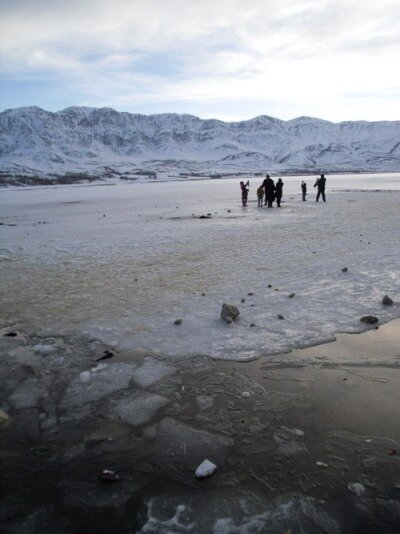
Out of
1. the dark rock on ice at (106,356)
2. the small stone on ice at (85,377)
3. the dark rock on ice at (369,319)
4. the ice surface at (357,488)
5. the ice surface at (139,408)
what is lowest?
the ice surface at (139,408)

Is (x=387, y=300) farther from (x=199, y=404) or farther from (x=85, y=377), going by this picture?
(x=85, y=377)

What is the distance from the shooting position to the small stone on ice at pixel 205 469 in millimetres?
3684

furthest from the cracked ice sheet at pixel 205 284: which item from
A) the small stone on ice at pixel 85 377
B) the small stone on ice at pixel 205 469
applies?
the small stone on ice at pixel 205 469

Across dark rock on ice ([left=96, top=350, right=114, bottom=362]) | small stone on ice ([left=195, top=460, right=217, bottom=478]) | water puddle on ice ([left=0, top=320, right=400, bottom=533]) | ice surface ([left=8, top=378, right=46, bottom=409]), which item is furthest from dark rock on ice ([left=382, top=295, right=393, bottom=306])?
ice surface ([left=8, top=378, right=46, bottom=409])

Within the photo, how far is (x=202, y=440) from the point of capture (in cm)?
419

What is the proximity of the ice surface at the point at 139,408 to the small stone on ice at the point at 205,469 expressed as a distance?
103 centimetres

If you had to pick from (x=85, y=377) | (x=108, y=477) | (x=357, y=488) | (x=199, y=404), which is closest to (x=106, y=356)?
(x=85, y=377)

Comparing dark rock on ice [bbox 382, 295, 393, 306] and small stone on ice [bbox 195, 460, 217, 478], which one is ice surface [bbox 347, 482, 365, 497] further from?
dark rock on ice [bbox 382, 295, 393, 306]

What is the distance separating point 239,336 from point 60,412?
2.99m

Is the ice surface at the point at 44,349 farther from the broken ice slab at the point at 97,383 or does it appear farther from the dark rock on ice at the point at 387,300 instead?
the dark rock on ice at the point at 387,300

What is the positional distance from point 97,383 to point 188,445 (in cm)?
177

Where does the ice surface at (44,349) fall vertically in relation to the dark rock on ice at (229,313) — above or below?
below

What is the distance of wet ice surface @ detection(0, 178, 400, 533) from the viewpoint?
3367mm

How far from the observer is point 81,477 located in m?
3.73
